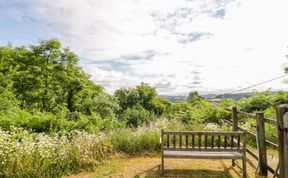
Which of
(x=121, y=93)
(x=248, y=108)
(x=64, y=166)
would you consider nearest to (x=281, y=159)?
(x=64, y=166)

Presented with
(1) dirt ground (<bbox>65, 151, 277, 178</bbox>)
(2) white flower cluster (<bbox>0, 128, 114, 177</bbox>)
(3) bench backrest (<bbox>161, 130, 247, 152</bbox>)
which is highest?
(3) bench backrest (<bbox>161, 130, 247, 152</bbox>)

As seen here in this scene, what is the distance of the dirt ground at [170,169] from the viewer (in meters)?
4.99

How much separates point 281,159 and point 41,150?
4.82m

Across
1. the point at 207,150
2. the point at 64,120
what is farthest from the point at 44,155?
the point at 207,150

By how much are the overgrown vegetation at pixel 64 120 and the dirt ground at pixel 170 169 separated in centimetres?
43

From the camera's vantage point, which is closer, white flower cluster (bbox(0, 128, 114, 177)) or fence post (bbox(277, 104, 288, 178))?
fence post (bbox(277, 104, 288, 178))

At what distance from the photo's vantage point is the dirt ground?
4.99m

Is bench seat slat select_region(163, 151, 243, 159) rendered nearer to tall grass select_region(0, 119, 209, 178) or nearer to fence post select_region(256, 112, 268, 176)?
fence post select_region(256, 112, 268, 176)

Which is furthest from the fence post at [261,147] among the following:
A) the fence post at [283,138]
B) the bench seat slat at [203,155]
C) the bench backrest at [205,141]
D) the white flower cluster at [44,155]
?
the white flower cluster at [44,155]

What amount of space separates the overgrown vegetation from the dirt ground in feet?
1.41

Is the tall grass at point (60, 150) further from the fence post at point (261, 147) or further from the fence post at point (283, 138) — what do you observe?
the fence post at point (283, 138)

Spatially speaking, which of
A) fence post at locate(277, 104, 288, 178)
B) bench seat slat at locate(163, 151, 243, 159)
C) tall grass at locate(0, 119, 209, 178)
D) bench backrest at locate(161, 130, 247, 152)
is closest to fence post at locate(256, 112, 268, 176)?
bench backrest at locate(161, 130, 247, 152)

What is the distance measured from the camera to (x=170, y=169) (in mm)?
5340

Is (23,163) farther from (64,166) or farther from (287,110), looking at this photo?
(287,110)
